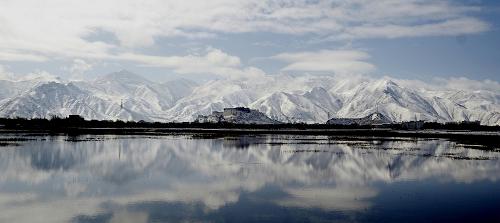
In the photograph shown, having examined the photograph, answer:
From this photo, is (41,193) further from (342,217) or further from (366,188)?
(366,188)

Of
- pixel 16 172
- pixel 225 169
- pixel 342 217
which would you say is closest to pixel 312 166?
pixel 225 169

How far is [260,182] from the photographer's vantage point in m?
46.9

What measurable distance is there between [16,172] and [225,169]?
23222 millimetres

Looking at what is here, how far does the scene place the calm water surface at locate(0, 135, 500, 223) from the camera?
1261 inches

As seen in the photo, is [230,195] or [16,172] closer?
[230,195]

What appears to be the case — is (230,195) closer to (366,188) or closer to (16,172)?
(366,188)

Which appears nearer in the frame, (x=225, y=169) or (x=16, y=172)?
(x=16, y=172)

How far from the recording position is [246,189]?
42.4 m

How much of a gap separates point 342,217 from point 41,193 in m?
25.3

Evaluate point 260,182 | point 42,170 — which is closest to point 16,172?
point 42,170

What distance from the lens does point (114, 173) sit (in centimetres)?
5406

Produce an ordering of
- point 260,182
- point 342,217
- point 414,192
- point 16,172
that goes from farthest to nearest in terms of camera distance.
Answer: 1. point 16,172
2. point 260,182
3. point 414,192
4. point 342,217

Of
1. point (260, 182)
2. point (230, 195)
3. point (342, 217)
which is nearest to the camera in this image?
point (342, 217)

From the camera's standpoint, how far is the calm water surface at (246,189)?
3203cm
